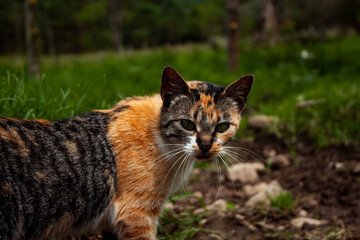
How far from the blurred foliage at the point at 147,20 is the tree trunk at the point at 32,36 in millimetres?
12287

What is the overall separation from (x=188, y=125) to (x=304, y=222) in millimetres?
1849

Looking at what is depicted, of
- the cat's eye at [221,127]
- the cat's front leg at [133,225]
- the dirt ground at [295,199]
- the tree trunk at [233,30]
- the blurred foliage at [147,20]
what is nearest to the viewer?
the cat's front leg at [133,225]

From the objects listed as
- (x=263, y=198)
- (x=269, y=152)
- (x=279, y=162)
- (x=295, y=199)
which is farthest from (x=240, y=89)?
(x=269, y=152)

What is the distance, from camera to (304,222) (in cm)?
398

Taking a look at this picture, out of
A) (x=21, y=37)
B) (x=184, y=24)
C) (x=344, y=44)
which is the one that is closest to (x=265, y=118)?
(x=344, y=44)

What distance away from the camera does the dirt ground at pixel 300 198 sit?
381cm

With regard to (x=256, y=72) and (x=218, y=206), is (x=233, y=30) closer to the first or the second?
(x=256, y=72)

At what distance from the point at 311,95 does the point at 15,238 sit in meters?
6.08

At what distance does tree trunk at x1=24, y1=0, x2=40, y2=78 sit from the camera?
28.1 feet

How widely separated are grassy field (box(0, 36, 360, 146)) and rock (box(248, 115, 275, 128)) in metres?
0.15

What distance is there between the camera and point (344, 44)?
1283cm

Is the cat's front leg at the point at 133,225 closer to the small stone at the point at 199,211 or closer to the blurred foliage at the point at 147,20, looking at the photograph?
the small stone at the point at 199,211

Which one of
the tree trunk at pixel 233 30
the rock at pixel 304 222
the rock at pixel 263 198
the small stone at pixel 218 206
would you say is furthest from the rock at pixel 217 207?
the tree trunk at pixel 233 30

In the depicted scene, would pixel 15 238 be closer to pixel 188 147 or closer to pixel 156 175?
pixel 156 175
